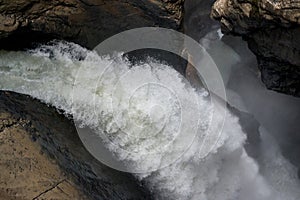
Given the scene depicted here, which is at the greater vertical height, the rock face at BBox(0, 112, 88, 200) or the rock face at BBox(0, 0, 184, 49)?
the rock face at BBox(0, 0, 184, 49)

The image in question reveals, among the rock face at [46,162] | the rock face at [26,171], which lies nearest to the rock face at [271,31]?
the rock face at [46,162]

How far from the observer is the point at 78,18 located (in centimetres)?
662

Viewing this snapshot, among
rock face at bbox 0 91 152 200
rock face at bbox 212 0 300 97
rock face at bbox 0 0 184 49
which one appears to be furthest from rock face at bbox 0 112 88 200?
rock face at bbox 212 0 300 97

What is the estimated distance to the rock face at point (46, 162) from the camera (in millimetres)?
4930

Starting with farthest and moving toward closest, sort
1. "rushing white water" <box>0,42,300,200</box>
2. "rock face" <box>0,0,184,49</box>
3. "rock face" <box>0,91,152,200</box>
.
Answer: "rock face" <box>0,0,184,49</box> → "rushing white water" <box>0,42,300,200</box> → "rock face" <box>0,91,152,200</box>

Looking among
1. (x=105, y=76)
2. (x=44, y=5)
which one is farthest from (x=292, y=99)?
(x=44, y=5)

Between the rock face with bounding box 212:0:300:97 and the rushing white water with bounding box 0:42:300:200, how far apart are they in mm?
1323

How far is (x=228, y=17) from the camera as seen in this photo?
18.8 ft

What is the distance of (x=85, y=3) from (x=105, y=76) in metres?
1.14

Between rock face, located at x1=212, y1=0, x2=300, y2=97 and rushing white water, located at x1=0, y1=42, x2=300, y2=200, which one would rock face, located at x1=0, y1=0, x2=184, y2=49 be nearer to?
rushing white water, located at x1=0, y1=42, x2=300, y2=200

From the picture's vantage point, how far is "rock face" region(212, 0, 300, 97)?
4828 millimetres

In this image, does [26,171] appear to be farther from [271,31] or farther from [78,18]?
[271,31]

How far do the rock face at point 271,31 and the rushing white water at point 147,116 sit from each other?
1.32 m

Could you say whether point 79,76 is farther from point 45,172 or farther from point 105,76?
point 45,172
